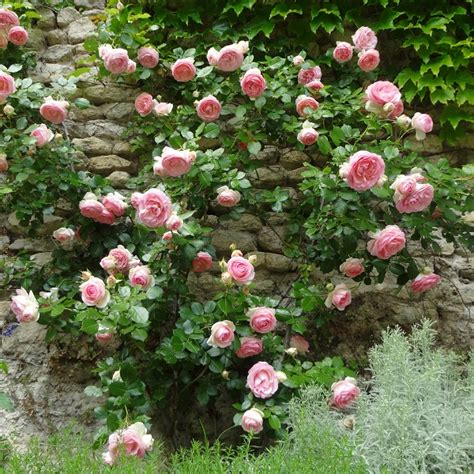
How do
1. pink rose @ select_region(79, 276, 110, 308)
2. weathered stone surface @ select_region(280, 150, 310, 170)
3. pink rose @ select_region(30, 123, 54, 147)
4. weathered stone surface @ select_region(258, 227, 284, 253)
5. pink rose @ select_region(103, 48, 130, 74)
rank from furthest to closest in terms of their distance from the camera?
weathered stone surface @ select_region(280, 150, 310, 170), weathered stone surface @ select_region(258, 227, 284, 253), pink rose @ select_region(103, 48, 130, 74), pink rose @ select_region(30, 123, 54, 147), pink rose @ select_region(79, 276, 110, 308)

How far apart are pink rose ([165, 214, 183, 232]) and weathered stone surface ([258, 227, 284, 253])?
830 millimetres

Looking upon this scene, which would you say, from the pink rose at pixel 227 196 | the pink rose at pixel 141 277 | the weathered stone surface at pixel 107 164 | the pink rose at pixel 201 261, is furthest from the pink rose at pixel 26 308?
the weathered stone surface at pixel 107 164

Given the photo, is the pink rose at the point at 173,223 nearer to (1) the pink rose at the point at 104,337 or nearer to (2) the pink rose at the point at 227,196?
(2) the pink rose at the point at 227,196

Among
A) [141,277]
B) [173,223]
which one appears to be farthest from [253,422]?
[173,223]

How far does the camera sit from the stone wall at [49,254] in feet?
9.04

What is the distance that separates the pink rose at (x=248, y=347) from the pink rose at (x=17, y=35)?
6.18 ft

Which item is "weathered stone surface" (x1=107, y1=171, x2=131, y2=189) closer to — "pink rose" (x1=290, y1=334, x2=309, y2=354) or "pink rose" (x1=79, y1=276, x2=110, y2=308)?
"pink rose" (x1=79, y1=276, x2=110, y2=308)

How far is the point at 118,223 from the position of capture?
290 cm

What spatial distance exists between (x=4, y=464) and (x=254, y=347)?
3.36ft

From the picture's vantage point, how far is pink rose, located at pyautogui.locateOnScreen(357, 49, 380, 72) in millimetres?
2918

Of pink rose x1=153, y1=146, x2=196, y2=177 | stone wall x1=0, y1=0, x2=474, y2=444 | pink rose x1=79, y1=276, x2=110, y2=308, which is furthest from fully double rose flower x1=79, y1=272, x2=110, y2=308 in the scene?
stone wall x1=0, y1=0, x2=474, y2=444

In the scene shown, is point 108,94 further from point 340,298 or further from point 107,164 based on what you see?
point 340,298

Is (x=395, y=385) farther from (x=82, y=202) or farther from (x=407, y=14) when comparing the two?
(x=407, y=14)

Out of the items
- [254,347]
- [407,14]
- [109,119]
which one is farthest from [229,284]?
[407,14]
